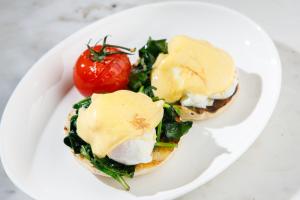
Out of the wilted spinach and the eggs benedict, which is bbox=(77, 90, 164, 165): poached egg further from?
the wilted spinach

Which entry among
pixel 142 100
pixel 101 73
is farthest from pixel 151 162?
pixel 101 73

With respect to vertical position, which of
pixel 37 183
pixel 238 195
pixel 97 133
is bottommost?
pixel 238 195

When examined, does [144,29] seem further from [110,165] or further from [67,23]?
[110,165]

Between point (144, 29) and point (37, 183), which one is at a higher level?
point (144, 29)

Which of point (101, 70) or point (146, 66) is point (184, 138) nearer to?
point (146, 66)

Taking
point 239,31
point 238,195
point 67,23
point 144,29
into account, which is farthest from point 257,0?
point 238,195

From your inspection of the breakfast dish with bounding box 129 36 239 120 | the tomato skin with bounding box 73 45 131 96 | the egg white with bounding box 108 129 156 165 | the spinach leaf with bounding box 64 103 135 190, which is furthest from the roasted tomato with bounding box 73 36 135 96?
the egg white with bounding box 108 129 156 165

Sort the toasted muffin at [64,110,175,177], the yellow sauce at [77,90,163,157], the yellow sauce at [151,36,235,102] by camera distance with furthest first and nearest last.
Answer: the yellow sauce at [151,36,235,102] < the toasted muffin at [64,110,175,177] < the yellow sauce at [77,90,163,157]
